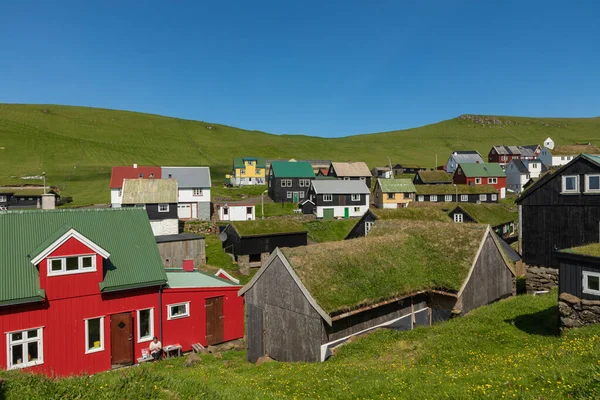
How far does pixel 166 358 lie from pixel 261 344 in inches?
217

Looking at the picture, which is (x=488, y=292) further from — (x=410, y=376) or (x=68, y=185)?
(x=68, y=185)

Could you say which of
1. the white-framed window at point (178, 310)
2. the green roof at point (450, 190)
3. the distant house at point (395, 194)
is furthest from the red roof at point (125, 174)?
the green roof at point (450, 190)

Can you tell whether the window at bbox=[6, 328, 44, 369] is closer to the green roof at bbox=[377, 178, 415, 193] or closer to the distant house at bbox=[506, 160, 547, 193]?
the green roof at bbox=[377, 178, 415, 193]

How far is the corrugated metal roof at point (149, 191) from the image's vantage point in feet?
182

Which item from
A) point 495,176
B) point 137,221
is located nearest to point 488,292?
point 137,221

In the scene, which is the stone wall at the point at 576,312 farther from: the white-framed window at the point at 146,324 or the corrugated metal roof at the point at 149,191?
the corrugated metal roof at the point at 149,191

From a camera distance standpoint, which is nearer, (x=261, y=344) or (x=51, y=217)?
(x=261, y=344)

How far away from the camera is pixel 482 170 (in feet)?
315

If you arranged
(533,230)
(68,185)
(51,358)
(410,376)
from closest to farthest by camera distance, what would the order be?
(410,376) < (51,358) < (533,230) < (68,185)

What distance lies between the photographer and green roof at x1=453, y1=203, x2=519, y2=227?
53.0 m

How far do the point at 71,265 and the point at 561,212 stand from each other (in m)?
29.4

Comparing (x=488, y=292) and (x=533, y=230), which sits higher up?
(x=533, y=230)

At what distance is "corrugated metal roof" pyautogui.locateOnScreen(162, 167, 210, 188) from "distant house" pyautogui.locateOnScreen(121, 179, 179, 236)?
34.0 ft

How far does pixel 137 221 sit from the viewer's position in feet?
77.6
